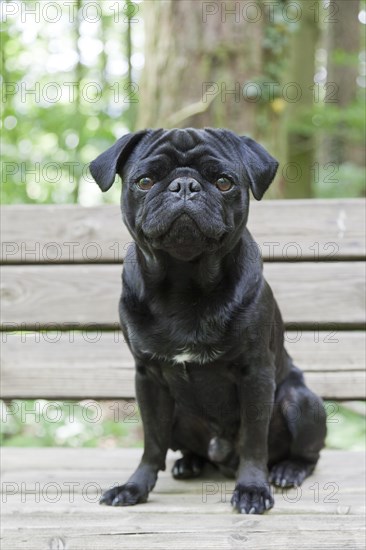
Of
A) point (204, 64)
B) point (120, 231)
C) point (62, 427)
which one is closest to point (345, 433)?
point (62, 427)

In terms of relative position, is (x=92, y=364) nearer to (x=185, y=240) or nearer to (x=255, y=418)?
(x=255, y=418)

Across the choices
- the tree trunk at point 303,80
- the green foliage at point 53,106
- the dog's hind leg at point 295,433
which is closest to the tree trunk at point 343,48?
the tree trunk at point 303,80

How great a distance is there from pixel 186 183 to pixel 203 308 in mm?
384

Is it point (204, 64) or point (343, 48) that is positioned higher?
point (204, 64)

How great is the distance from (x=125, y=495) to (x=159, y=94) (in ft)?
6.42

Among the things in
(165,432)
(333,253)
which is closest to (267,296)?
(165,432)

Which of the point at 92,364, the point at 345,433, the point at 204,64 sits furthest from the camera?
the point at 345,433

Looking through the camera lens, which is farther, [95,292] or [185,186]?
[95,292]

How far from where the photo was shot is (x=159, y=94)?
3.34 metres

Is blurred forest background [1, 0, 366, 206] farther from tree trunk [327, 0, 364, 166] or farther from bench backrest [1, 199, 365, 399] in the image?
bench backrest [1, 199, 365, 399]

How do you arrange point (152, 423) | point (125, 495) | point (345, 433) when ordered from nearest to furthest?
point (125, 495), point (152, 423), point (345, 433)

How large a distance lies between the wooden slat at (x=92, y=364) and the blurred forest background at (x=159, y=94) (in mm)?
574

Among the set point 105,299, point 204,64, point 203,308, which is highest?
point 204,64

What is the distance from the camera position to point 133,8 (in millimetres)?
4734
